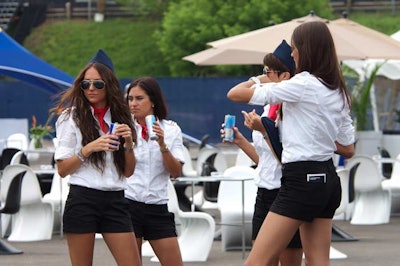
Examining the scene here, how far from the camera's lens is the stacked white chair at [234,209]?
500 inches

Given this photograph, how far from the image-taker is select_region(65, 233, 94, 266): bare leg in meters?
7.20

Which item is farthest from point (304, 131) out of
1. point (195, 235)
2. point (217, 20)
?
point (217, 20)

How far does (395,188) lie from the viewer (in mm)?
16438

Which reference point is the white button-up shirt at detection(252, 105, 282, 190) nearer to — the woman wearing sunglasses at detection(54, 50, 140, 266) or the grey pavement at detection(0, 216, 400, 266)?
the woman wearing sunglasses at detection(54, 50, 140, 266)

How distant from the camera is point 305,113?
687cm

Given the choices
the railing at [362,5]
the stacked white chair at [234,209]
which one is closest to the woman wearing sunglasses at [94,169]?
the stacked white chair at [234,209]

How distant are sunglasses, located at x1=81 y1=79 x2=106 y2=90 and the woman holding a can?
0.64 metres

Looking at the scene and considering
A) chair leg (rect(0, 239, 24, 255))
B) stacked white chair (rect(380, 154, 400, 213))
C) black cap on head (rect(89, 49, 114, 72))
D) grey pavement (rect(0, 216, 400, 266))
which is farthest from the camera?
stacked white chair (rect(380, 154, 400, 213))

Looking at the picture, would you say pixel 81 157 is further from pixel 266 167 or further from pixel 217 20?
pixel 217 20

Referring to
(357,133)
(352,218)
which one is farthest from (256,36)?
(357,133)

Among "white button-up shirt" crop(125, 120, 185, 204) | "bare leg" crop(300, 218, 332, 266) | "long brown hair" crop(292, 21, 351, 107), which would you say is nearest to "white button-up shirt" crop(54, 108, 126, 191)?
"white button-up shirt" crop(125, 120, 185, 204)

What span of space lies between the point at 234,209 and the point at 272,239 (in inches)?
234

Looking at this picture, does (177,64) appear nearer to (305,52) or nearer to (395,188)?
(395,188)

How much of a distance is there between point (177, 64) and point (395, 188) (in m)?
35.9
